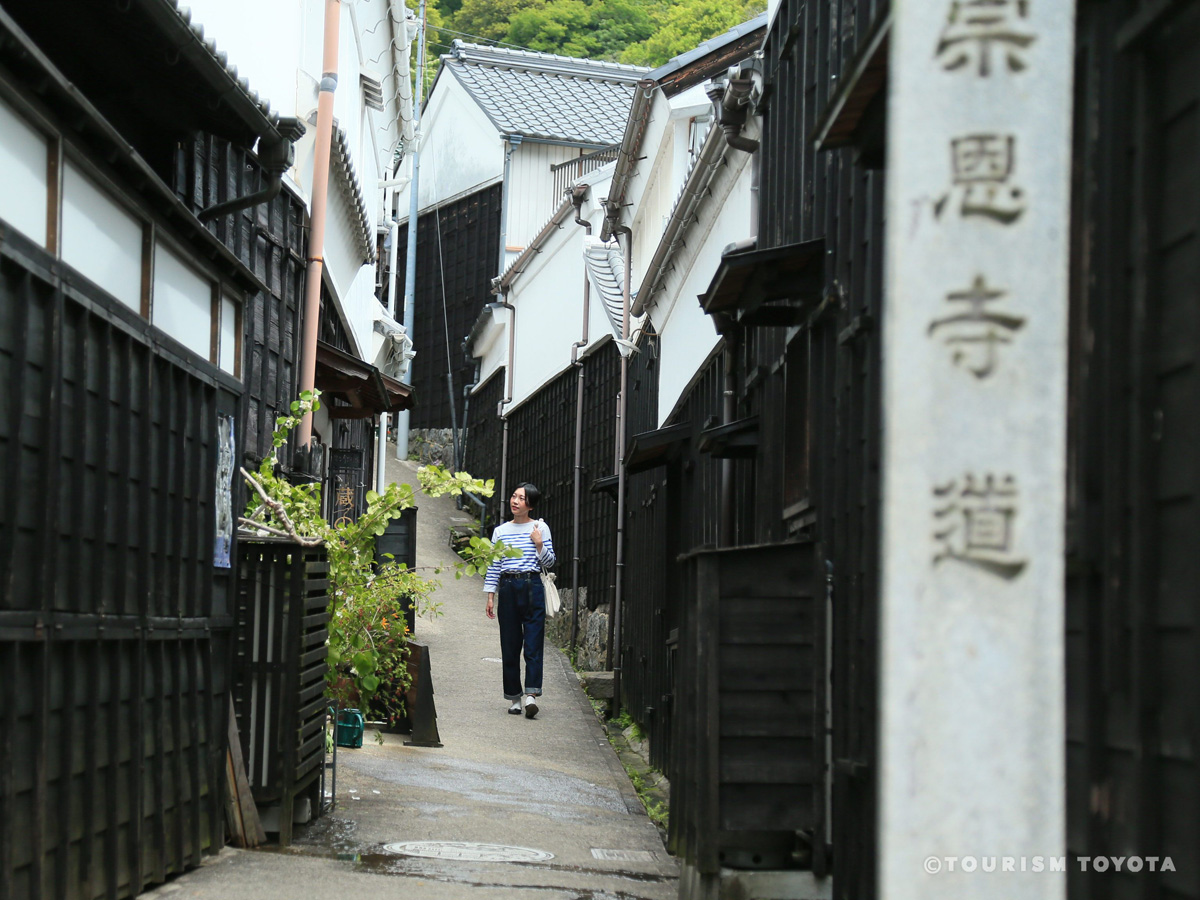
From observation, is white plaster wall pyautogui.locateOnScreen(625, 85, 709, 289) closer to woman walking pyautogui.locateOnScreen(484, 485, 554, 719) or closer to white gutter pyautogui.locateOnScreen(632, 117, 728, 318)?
white gutter pyautogui.locateOnScreen(632, 117, 728, 318)

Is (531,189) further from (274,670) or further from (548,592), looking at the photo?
(274,670)

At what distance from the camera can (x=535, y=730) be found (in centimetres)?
1320

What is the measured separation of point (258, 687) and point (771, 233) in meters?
4.43

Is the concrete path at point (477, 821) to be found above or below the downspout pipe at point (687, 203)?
below

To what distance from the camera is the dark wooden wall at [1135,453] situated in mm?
3016

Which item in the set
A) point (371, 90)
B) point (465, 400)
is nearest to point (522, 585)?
point (371, 90)

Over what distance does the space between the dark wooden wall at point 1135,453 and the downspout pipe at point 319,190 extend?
9.82 metres

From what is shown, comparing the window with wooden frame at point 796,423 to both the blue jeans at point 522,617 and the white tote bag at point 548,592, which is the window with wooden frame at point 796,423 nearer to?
the blue jeans at point 522,617

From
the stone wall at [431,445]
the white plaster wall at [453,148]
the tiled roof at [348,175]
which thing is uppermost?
the white plaster wall at [453,148]

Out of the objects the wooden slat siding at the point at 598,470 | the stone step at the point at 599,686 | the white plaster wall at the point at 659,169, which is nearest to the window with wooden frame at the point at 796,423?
the white plaster wall at the point at 659,169

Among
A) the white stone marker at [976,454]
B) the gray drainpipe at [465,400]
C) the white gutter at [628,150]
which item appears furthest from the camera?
the gray drainpipe at [465,400]

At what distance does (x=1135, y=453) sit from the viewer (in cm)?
320

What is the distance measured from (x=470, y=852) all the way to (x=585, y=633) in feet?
39.6

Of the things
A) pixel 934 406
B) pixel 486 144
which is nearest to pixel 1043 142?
pixel 934 406
